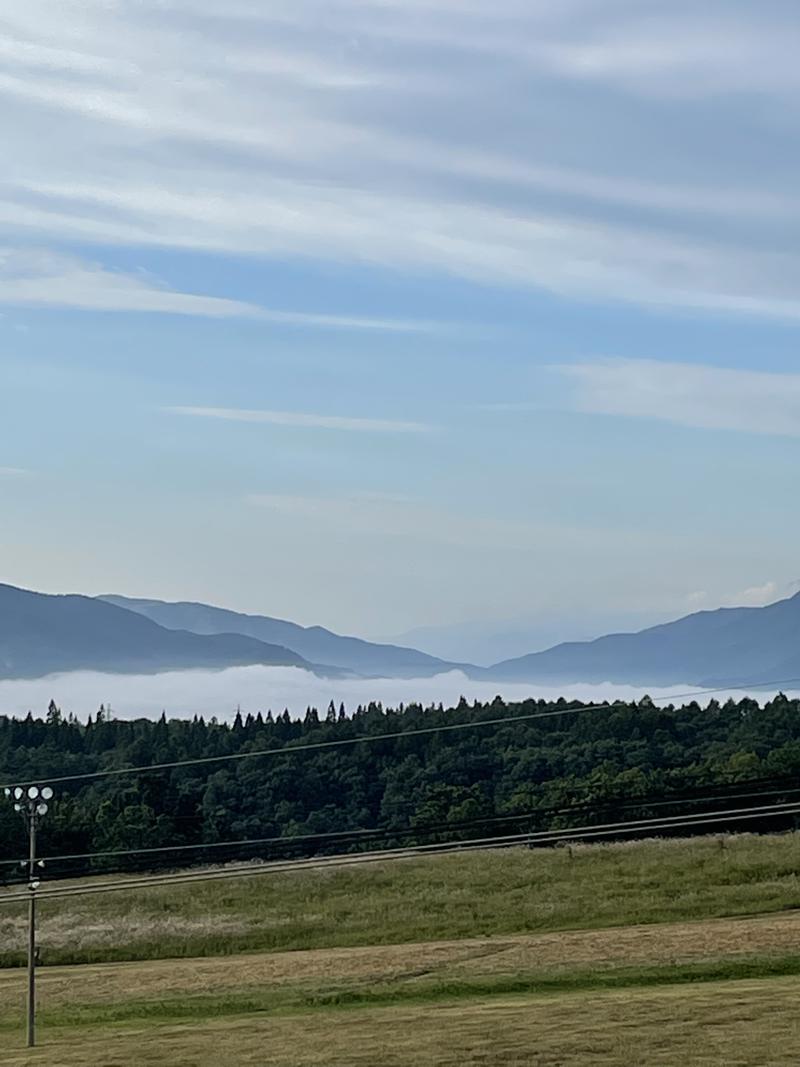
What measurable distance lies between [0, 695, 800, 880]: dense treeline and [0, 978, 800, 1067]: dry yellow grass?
48.9 meters

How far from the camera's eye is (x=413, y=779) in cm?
12862

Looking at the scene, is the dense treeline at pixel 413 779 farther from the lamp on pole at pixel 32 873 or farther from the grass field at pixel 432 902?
the lamp on pole at pixel 32 873

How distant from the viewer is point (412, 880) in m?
93.9

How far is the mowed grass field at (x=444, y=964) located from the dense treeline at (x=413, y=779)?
8845 millimetres

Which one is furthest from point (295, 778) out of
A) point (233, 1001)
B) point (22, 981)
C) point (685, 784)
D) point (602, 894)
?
point (233, 1001)

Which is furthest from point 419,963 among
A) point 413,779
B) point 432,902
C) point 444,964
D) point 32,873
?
point 413,779

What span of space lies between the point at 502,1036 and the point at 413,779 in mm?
86471

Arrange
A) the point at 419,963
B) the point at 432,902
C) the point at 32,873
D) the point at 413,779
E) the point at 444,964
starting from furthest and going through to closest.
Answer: the point at 413,779
the point at 432,902
the point at 419,963
the point at 444,964
the point at 32,873

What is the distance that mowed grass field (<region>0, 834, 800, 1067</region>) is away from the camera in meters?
42.4

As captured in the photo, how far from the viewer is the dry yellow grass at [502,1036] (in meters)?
39.8

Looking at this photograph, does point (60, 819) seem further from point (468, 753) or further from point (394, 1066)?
point (394, 1066)

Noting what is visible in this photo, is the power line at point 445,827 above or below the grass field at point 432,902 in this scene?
above

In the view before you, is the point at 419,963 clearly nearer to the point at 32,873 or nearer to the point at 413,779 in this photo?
the point at 32,873

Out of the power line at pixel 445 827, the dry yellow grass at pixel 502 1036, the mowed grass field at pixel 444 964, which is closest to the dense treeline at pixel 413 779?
the power line at pixel 445 827
